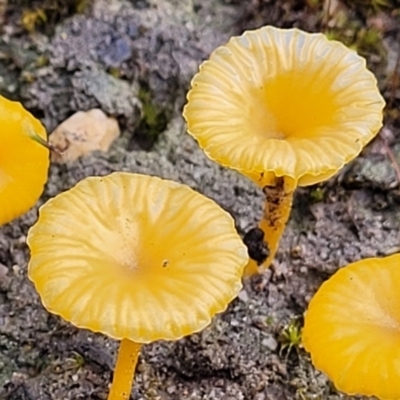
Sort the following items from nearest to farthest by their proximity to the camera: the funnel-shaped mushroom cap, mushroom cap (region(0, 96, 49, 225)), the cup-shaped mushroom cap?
the funnel-shaped mushroom cap < the cup-shaped mushroom cap < mushroom cap (region(0, 96, 49, 225))

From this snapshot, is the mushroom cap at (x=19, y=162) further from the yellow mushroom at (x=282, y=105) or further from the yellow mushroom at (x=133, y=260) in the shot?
the yellow mushroom at (x=282, y=105)

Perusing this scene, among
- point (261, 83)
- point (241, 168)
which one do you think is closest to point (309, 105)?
point (261, 83)

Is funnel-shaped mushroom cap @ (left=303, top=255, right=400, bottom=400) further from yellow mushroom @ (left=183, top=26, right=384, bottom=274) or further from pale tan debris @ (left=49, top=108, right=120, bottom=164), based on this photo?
pale tan debris @ (left=49, top=108, right=120, bottom=164)

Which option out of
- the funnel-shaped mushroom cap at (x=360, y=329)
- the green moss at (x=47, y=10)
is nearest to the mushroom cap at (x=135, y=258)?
the funnel-shaped mushroom cap at (x=360, y=329)

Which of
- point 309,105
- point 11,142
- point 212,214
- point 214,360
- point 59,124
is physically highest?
point 309,105

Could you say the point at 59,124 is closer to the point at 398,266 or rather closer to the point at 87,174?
the point at 87,174

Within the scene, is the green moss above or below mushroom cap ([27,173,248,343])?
below

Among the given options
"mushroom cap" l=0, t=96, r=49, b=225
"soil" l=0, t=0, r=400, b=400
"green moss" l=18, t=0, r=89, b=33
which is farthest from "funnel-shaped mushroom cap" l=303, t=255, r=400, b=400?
"green moss" l=18, t=0, r=89, b=33
